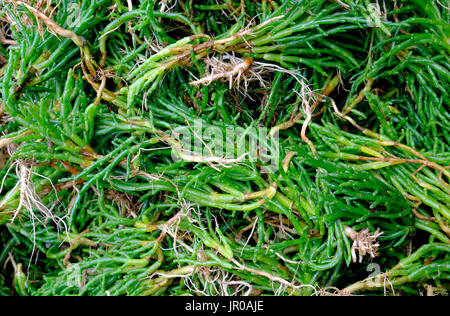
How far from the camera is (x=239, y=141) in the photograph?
1.16 metres

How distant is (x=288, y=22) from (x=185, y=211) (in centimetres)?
60

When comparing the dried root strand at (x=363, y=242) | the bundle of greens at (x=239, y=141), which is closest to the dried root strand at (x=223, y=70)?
the bundle of greens at (x=239, y=141)

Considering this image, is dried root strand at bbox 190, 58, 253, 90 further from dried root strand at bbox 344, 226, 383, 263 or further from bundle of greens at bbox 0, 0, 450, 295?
dried root strand at bbox 344, 226, 383, 263

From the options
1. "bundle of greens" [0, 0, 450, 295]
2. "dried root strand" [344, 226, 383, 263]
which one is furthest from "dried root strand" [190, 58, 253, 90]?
"dried root strand" [344, 226, 383, 263]

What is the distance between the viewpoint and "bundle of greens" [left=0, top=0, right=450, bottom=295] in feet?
3.71

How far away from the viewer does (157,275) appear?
4.26ft

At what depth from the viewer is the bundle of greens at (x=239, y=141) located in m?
1.13

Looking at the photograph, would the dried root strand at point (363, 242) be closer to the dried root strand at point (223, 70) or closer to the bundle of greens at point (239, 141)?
the bundle of greens at point (239, 141)

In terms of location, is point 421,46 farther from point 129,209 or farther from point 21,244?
point 21,244

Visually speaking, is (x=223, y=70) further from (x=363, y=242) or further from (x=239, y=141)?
(x=363, y=242)

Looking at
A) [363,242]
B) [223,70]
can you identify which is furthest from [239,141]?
[363,242]

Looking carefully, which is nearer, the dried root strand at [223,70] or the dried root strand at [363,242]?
the dried root strand at [363,242]
